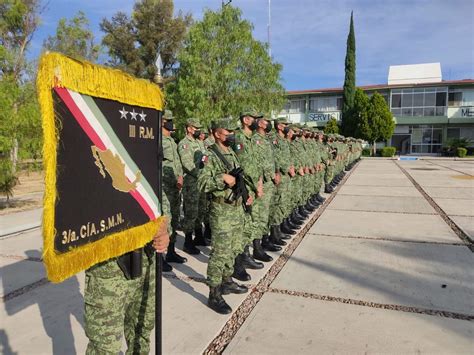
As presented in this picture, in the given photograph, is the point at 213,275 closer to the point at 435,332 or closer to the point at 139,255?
the point at 139,255

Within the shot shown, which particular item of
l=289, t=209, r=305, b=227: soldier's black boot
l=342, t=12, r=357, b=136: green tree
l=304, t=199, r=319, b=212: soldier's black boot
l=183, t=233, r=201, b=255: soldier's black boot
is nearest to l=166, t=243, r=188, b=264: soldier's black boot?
l=183, t=233, r=201, b=255: soldier's black boot

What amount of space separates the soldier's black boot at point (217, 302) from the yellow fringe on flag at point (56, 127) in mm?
1801

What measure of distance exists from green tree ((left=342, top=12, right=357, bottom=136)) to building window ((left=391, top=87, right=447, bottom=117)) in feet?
13.3

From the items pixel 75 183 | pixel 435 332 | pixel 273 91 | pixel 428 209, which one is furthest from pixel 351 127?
pixel 75 183

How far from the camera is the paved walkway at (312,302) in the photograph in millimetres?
2750

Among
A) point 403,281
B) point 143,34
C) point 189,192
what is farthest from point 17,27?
point 143,34

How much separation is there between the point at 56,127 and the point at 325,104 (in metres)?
37.3

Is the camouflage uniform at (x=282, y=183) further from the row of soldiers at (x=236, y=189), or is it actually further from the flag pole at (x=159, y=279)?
the flag pole at (x=159, y=279)

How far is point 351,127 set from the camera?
31.8 meters

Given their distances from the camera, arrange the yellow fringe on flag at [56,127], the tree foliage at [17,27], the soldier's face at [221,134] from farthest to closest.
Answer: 1. the tree foliage at [17,27]
2. the soldier's face at [221,134]
3. the yellow fringe on flag at [56,127]

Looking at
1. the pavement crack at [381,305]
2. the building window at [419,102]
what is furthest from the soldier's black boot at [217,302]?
the building window at [419,102]

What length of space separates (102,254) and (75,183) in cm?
34

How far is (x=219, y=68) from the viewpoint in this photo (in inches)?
620

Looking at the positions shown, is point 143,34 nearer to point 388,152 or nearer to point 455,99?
point 388,152
